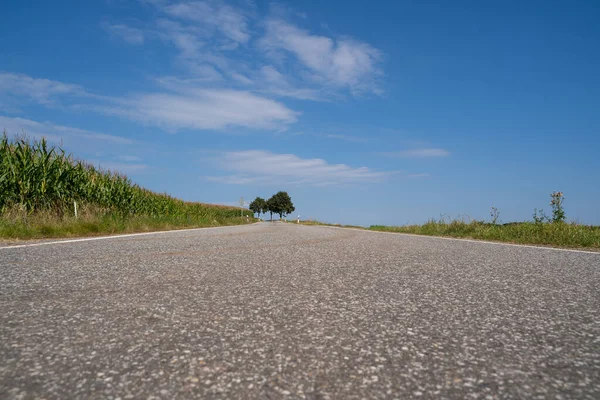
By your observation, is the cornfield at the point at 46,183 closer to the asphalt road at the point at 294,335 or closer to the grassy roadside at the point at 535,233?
the asphalt road at the point at 294,335

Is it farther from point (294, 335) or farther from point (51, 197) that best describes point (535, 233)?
point (51, 197)

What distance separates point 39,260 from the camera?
513 cm

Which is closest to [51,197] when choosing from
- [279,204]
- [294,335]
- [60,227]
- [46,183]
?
[46,183]

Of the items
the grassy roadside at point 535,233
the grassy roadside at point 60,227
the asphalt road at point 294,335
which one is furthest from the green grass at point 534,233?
the grassy roadside at point 60,227

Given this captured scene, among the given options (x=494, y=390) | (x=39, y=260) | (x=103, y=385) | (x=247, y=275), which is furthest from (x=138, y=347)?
(x=39, y=260)

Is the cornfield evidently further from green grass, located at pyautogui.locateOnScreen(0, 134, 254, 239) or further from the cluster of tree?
the cluster of tree

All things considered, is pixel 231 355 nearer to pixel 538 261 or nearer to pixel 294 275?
pixel 294 275

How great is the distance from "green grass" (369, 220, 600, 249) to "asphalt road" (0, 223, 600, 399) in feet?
22.0

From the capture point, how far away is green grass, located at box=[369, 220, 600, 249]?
988 centimetres

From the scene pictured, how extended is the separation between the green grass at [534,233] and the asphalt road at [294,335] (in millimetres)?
6712

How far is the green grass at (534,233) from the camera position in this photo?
988 centimetres

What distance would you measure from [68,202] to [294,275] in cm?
1332

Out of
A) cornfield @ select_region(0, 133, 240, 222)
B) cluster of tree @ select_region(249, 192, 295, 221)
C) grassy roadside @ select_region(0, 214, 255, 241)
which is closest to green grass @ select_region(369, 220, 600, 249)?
grassy roadside @ select_region(0, 214, 255, 241)

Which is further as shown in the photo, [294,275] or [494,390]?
[294,275]
